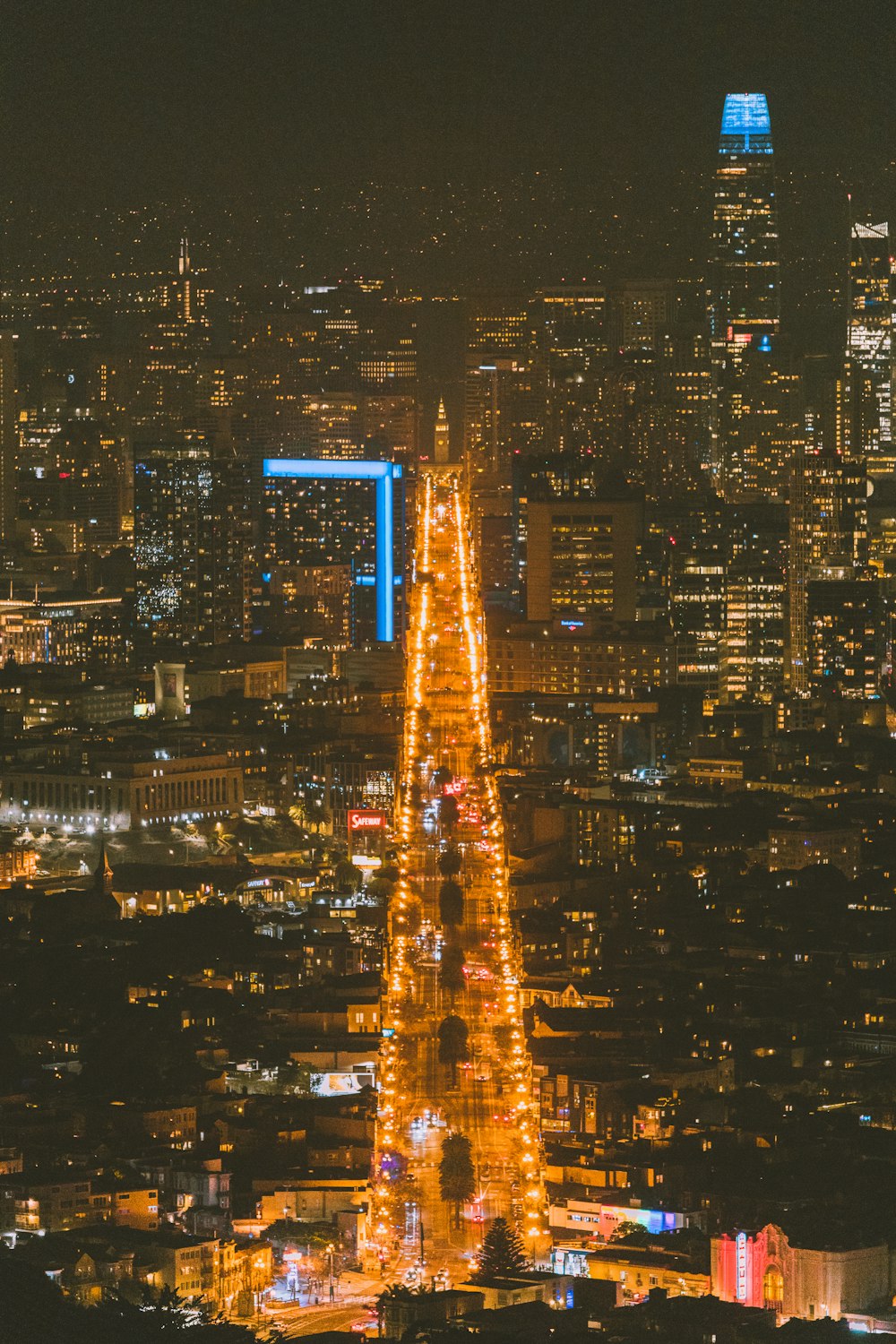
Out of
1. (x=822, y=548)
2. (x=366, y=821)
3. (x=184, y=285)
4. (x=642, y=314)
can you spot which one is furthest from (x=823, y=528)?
(x=366, y=821)

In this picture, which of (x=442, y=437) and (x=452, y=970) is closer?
(x=452, y=970)

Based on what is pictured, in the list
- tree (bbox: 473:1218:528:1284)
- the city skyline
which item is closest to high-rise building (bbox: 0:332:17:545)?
the city skyline

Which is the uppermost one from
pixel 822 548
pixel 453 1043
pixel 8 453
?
pixel 8 453

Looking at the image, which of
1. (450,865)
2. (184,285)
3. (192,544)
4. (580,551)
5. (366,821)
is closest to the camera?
(450,865)

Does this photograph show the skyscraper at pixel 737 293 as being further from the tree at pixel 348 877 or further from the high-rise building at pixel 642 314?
the tree at pixel 348 877

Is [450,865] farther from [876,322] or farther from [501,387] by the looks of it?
[501,387]

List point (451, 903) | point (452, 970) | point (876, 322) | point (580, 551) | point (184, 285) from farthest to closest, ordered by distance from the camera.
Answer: point (876, 322) → point (184, 285) → point (580, 551) → point (451, 903) → point (452, 970)

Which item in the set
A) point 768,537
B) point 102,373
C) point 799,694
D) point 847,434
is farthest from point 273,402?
point 799,694
